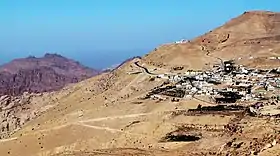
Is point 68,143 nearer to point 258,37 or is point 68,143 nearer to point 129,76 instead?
point 129,76

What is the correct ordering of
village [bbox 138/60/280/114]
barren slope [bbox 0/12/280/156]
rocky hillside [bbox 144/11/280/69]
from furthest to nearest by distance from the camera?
rocky hillside [bbox 144/11/280/69] < village [bbox 138/60/280/114] < barren slope [bbox 0/12/280/156]

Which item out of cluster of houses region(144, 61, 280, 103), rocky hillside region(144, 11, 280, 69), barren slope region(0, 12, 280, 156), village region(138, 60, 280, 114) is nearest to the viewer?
barren slope region(0, 12, 280, 156)

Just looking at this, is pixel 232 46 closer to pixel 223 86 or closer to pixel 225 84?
pixel 225 84

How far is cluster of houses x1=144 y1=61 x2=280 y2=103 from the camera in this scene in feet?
204

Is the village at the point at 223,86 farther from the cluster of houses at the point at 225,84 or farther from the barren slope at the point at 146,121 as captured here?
the barren slope at the point at 146,121

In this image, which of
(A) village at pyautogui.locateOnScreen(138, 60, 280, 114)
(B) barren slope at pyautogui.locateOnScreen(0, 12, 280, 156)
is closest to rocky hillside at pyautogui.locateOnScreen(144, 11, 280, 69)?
(B) barren slope at pyautogui.locateOnScreen(0, 12, 280, 156)

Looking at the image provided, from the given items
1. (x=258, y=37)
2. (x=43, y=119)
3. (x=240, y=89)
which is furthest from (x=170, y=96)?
(x=258, y=37)

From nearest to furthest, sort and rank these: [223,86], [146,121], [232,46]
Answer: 1. [146,121]
2. [223,86]
3. [232,46]

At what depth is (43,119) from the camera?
261 feet

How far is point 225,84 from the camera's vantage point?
2781 inches

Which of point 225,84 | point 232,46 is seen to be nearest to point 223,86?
point 225,84

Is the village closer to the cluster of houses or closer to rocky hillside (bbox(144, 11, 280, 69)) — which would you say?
the cluster of houses

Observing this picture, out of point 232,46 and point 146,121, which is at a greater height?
point 232,46

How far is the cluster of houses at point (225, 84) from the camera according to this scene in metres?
62.1
